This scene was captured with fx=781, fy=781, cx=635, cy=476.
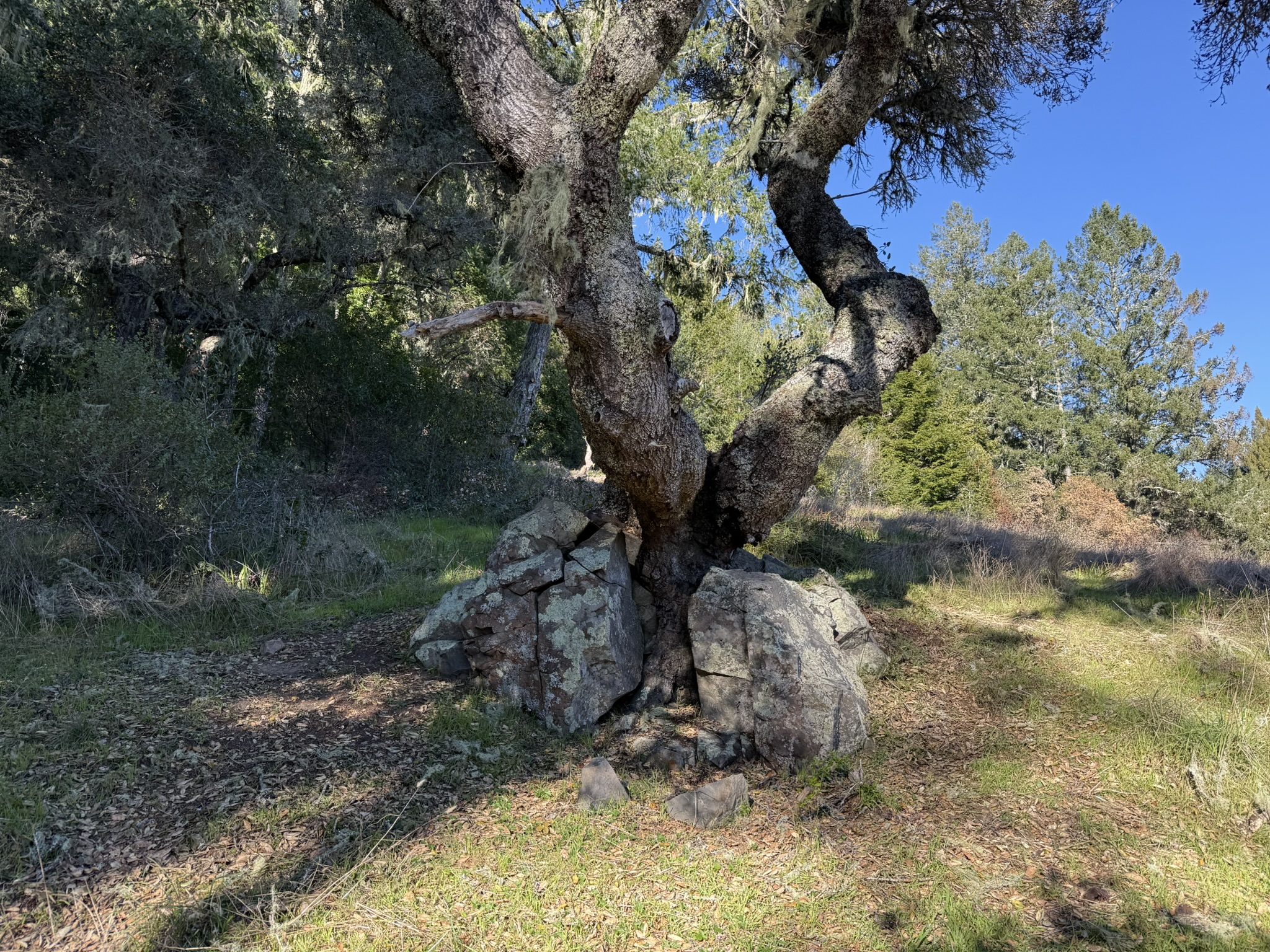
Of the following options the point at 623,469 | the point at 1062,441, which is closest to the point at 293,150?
the point at 623,469

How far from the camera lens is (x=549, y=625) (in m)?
4.88

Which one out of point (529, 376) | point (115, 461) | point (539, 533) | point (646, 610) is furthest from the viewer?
point (529, 376)

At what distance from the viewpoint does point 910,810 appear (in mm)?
3859

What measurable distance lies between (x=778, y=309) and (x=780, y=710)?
13.0m

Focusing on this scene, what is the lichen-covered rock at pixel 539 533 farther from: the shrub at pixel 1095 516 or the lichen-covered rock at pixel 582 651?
the shrub at pixel 1095 516

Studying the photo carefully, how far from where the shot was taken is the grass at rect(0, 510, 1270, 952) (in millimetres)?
2951

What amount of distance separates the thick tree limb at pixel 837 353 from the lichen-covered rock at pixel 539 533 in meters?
0.93

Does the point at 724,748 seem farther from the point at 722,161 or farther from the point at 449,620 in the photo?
the point at 722,161

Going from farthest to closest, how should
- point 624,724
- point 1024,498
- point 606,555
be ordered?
point 1024,498 < point 606,555 < point 624,724

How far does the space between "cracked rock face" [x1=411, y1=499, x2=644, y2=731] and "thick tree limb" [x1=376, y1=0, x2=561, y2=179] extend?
2.42m

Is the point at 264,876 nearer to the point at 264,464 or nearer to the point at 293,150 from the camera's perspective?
the point at 264,464

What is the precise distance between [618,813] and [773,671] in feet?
3.99

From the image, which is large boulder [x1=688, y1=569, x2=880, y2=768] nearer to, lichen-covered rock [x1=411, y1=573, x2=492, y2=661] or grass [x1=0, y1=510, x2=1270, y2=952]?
grass [x1=0, y1=510, x2=1270, y2=952]

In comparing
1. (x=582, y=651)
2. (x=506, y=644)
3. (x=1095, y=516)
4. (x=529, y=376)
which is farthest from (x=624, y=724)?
Answer: (x=1095, y=516)
